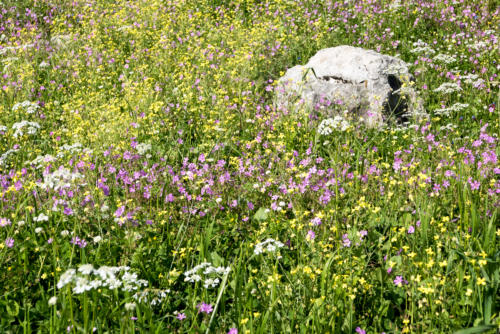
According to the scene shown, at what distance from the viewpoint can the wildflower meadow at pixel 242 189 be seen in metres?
2.75

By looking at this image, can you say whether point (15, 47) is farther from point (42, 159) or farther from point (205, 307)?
point (205, 307)

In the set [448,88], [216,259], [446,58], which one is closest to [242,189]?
[216,259]

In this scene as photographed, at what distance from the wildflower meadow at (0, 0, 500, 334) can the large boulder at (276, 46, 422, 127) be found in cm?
20

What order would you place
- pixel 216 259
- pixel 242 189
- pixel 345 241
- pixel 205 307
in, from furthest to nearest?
pixel 242 189, pixel 216 259, pixel 345 241, pixel 205 307

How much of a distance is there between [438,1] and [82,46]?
7.23m

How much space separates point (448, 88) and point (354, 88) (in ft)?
3.92

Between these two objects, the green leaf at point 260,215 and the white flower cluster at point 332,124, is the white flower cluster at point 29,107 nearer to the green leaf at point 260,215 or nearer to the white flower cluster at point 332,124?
the green leaf at point 260,215

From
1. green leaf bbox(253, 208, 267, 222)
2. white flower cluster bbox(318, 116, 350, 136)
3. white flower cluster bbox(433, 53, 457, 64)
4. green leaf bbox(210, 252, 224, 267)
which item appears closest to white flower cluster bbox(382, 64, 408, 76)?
white flower cluster bbox(433, 53, 457, 64)

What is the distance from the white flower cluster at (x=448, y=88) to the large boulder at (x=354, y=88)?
0.30 meters

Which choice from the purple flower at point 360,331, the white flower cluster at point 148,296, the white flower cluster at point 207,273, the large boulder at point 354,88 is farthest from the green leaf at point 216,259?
the large boulder at point 354,88

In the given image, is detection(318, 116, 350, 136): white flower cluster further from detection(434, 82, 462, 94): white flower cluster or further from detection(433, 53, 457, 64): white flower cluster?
detection(433, 53, 457, 64): white flower cluster

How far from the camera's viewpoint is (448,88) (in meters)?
5.77

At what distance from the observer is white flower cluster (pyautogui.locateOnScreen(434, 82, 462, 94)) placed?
18.2 feet

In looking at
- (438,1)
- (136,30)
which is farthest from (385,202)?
(438,1)
